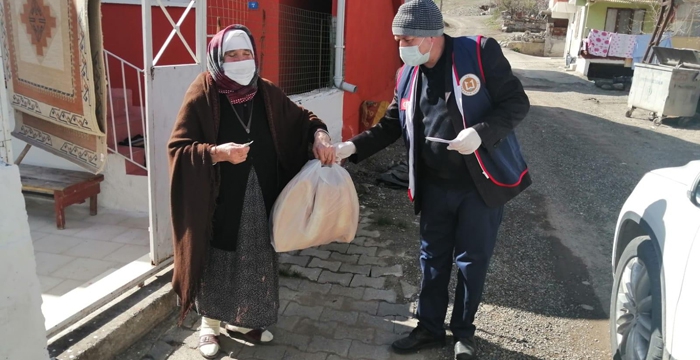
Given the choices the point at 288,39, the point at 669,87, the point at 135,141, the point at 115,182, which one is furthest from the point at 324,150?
the point at 669,87

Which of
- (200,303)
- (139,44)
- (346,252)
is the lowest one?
(346,252)

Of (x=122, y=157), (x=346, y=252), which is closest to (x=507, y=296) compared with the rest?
(x=346, y=252)

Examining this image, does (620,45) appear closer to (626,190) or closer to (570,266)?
(626,190)

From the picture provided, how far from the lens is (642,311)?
2.61 meters

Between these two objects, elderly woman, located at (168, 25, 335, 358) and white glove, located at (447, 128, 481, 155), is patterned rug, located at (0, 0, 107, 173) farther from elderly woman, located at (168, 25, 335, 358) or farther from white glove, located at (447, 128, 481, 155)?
white glove, located at (447, 128, 481, 155)

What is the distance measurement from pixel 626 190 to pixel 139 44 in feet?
18.8

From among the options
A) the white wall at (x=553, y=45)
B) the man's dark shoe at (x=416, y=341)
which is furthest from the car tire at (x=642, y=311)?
the white wall at (x=553, y=45)

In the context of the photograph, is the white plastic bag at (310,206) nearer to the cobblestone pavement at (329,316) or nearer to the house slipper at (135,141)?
the cobblestone pavement at (329,316)

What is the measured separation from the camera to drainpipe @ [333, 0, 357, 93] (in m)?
6.30

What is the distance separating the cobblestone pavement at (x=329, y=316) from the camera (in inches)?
122

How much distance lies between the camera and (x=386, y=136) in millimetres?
3088

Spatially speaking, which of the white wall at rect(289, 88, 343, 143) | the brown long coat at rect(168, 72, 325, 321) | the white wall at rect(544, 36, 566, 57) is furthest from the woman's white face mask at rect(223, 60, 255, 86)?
the white wall at rect(544, 36, 566, 57)

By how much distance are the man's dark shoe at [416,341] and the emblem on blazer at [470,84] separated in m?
1.39

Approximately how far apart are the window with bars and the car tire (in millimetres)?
24756
